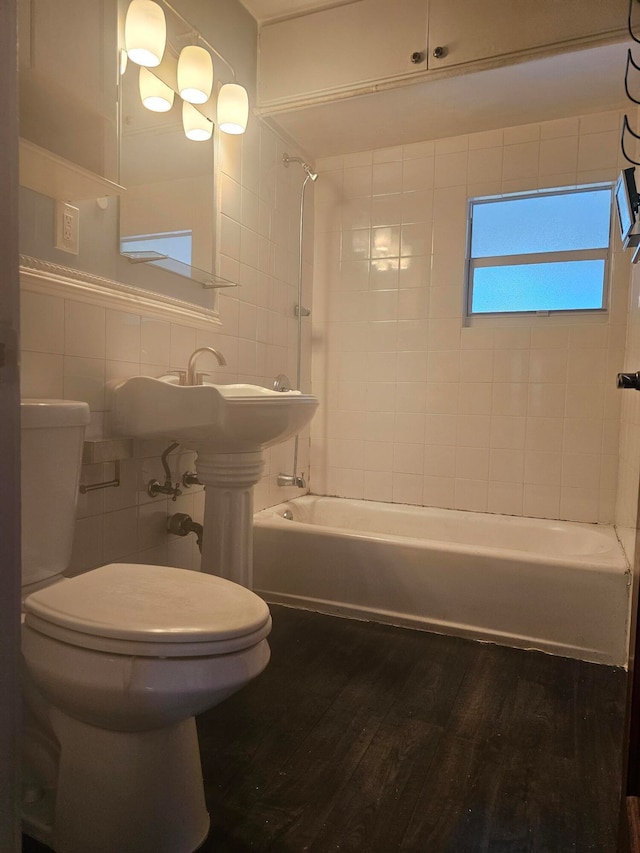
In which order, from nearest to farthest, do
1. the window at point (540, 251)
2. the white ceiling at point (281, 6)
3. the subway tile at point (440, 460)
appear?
1. the white ceiling at point (281, 6)
2. the window at point (540, 251)
3. the subway tile at point (440, 460)

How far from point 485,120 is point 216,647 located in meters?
2.44

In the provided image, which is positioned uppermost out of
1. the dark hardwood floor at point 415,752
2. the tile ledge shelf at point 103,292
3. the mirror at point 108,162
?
the mirror at point 108,162

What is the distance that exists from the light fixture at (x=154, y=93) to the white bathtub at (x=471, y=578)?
1.55m

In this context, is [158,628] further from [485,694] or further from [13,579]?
[485,694]

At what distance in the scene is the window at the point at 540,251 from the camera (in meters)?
2.45

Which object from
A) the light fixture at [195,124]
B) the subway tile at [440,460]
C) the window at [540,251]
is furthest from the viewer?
the subway tile at [440,460]

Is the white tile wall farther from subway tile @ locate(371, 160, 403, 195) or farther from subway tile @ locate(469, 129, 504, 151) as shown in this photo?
subway tile @ locate(469, 129, 504, 151)

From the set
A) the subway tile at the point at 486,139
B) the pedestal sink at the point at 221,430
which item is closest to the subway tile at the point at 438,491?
the pedestal sink at the point at 221,430

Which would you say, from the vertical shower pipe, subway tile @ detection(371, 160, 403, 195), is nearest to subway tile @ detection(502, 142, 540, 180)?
subway tile @ detection(371, 160, 403, 195)

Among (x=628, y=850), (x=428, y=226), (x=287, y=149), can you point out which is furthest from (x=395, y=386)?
(x=628, y=850)

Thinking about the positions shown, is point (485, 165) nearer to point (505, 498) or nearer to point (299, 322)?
point (299, 322)

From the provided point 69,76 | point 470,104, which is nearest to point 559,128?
point 470,104

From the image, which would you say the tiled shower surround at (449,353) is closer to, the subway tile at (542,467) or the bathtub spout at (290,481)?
the subway tile at (542,467)

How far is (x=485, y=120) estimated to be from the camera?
7.93ft
